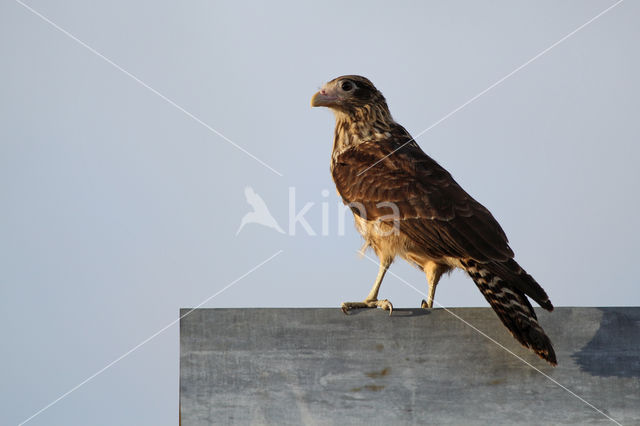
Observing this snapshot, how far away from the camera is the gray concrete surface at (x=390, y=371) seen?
10.4 ft

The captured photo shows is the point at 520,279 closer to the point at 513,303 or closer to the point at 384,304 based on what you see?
the point at 513,303

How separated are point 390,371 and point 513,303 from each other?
0.77 meters

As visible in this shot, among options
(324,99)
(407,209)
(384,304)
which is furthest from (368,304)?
(324,99)

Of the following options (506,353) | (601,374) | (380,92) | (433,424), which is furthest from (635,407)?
(380,92)

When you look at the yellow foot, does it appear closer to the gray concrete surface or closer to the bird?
the bird

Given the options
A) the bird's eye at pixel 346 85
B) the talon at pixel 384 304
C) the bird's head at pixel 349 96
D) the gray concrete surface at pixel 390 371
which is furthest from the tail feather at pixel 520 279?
the bird's eye at pixel 346 85

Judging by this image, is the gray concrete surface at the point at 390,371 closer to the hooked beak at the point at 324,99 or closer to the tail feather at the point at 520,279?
the tail feather at the point at 520,279

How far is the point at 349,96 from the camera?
5.33 meters

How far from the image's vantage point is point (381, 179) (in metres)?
4.61

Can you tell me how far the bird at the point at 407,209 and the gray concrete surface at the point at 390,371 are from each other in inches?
11.8

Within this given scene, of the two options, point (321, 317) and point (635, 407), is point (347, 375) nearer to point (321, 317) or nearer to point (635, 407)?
point (321, 317)

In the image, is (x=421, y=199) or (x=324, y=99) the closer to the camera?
(x=421, y=199)

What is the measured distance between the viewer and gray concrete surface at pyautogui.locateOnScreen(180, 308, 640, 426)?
317 cm

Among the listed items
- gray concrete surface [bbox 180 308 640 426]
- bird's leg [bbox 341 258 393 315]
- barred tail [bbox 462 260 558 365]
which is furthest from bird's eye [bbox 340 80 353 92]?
gray concrete surface [bbox 180 308 640 426]
